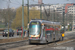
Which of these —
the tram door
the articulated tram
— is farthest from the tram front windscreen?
the tram door

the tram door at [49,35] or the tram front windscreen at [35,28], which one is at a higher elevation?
the tram front windscreen at [35,28]

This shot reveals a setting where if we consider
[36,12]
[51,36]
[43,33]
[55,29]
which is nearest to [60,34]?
[55,29]

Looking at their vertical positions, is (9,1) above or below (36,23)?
above

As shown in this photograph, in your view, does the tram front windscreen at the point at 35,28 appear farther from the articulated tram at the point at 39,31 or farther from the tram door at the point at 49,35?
the tram door at the point at 49,35

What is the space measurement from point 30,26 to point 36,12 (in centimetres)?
5534

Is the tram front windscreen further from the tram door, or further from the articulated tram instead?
the tram door

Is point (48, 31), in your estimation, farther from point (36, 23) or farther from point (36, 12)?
point (36, 12)

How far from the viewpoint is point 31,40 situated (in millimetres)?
20641

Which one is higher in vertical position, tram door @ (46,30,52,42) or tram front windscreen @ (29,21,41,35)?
tram front windscreen @ (29,21,41,35)

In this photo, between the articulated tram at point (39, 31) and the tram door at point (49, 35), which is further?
the tram door at point (49, 35)

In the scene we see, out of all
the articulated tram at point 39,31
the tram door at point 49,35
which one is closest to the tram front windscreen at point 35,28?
the articulated tram at point 39,31

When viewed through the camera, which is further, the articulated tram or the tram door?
the tram door

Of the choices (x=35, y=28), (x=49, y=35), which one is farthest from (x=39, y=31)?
(x=49, y=35)

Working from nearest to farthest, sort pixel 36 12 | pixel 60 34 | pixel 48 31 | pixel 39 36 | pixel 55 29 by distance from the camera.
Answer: pixel 39 36 → pixel 48 31 → pixel 55 29 → pixel 60 34 → pixel 36 12
